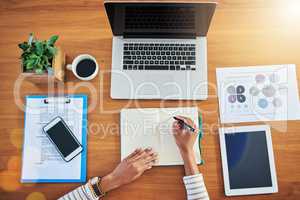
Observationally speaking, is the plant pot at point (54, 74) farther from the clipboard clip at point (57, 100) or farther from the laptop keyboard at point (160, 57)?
the laptop keyboard at point (160, 57)

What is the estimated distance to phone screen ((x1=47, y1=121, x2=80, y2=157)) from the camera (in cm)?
107

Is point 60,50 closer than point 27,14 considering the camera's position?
Yes

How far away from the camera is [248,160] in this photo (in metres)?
1.05

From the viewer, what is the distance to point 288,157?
1059 millimetres

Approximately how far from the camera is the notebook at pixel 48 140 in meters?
1.06

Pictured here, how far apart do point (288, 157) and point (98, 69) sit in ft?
2.41

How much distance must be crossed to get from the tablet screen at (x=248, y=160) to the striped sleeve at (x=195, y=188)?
4.2 inches

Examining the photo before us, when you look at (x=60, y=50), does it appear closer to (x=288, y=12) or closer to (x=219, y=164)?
(x=219, y=164)

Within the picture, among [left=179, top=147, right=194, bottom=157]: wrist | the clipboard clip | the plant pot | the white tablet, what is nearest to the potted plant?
the plant pot

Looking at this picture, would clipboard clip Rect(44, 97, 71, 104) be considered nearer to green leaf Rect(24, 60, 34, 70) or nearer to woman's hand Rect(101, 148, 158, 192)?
green leaf Rect(24, 60, 34, 70)

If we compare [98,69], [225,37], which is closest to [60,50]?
[98,69]

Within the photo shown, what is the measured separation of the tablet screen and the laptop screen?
396 mm

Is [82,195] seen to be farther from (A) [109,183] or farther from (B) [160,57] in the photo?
(B) [160,57]

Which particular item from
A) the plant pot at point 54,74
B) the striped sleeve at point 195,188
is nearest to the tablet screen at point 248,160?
the striped sleeve at point 195,188
